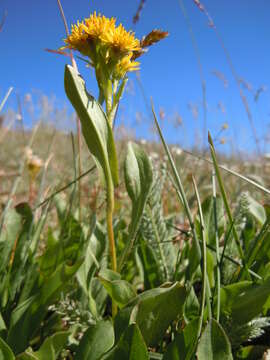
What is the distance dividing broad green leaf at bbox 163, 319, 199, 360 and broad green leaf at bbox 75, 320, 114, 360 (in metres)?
0.10

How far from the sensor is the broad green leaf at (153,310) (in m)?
0.56

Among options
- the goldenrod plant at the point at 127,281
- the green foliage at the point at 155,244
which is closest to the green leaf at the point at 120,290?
the goldenrod plant at the point at 127,281

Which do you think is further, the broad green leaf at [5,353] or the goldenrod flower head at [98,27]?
the goldenrod flower head at [98,27]

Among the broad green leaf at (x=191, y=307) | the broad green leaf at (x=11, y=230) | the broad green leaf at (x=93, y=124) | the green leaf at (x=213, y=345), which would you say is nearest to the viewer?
the green leaf at (x=213, y=345)

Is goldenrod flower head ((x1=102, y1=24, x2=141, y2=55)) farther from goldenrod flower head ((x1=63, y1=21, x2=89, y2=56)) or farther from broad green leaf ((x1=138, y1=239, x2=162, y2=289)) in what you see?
broad green leaf ((x1=138, y1=239, x2=162, y2=289))

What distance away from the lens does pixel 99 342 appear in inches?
22.1

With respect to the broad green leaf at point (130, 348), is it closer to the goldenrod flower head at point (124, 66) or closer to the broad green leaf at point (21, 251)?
the broad green leaf at point (21, 251)

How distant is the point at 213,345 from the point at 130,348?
129 millimetres

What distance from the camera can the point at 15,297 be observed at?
2.80ft

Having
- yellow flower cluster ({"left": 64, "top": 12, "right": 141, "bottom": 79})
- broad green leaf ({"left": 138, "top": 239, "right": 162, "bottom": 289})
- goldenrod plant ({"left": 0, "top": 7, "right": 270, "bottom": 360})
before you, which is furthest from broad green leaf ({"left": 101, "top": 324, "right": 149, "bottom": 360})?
yellow flower cluster ({"left": 64, "top": 12, "right": 141, "bottom": 79})

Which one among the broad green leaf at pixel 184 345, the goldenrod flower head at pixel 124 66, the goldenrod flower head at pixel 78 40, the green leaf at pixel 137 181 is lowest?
the broad green leaf at pixel 184 345

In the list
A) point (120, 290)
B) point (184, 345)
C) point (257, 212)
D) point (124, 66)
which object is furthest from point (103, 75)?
point (257, 212)

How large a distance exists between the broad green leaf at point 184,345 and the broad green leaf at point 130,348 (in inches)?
2.7

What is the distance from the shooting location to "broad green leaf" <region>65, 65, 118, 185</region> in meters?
0.61
